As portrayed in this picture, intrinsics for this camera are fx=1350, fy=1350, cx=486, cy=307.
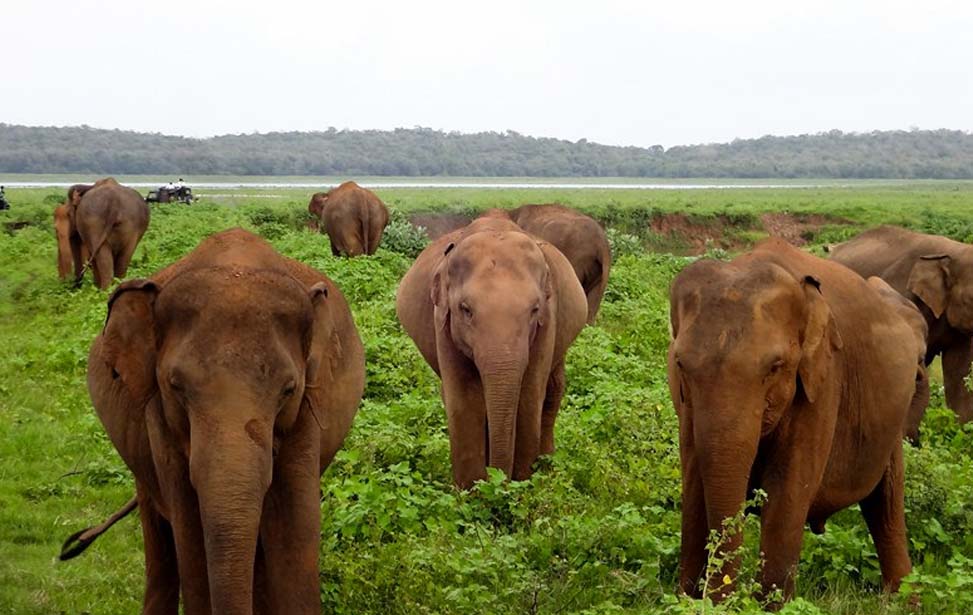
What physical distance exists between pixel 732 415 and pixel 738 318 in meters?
0.45

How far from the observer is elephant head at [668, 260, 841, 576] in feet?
20.0

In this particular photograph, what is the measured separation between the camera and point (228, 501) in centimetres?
501

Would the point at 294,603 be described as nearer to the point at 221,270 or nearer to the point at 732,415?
the point at 221,270

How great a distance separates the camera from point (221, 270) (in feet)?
17.8

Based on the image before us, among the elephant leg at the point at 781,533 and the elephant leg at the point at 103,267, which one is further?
the elephant leg at the point at 103,267

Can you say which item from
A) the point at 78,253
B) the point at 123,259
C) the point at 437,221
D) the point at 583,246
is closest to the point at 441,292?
the point at 583,246

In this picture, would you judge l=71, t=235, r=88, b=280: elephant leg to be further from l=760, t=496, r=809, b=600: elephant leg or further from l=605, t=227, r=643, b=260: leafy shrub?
l=760, t=496, r=809, b=600: elephant leg

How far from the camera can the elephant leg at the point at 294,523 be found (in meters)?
5.68

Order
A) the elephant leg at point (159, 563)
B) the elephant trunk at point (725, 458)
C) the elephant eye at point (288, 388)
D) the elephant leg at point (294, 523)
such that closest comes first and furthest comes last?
1. the elephant eye at point (288, 388)
2. the elephant leg at point (294, 523)
3. the elephant trunk at point (725, 458)
4. the elephant leg at point (159, 563)

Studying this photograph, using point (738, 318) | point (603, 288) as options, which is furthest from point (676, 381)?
point (603, 288)

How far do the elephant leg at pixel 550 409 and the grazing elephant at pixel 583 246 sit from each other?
7474 mm

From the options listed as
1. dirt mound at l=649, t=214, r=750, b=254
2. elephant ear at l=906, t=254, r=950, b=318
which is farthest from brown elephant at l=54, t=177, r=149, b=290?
dirt mound at l=649, t=214, r=750, b=254

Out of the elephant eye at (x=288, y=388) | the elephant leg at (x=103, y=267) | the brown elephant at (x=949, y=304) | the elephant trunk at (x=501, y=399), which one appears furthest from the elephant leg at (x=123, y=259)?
the elephant eye at (x=288, y=388)

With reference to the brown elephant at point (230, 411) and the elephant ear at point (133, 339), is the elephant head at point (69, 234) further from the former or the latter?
the elephant ear at point (133, 339)
